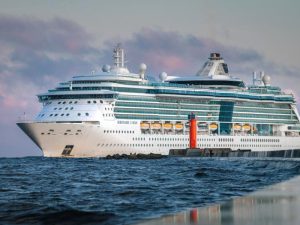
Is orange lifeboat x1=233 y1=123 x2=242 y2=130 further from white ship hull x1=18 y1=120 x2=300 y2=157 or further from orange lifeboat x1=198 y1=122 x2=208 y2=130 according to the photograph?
white ship hull x1=18 y1=120 x2=300 y2=157

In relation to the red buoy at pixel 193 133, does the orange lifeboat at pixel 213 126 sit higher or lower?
higher

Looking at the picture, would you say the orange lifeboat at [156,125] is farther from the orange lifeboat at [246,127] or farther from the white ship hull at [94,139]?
the orange lifeboat at [246,127]

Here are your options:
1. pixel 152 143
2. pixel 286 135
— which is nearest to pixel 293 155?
pixel 152 143

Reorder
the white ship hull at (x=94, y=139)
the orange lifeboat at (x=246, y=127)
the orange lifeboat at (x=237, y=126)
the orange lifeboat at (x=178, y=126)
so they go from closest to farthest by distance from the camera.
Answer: the white ship hull at (x=94, y=139) < the orange lifeboat at (x=178, y=126) < the orange lifeboat at (x=237, y=126) < the orange lifeboat at (x=246, y=127)

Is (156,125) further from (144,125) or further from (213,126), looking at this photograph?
(213,126)

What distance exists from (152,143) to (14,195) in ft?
226

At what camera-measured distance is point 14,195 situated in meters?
24.5

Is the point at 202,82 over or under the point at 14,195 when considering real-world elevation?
over

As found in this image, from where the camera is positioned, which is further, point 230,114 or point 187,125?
point 230,114

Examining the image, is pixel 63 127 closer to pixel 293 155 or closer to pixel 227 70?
pixel 293 155

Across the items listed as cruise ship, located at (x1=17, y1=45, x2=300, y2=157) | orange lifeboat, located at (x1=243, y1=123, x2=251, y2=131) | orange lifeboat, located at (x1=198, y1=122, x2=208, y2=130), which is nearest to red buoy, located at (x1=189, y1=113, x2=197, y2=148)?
cruise ship, located at (x1=17, y1=45, x2=300, y2=157)

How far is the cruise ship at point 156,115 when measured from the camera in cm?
8944

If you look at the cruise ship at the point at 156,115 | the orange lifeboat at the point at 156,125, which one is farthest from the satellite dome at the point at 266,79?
the orange lifeboat at the point at 156,125

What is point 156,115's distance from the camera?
98125 mm
